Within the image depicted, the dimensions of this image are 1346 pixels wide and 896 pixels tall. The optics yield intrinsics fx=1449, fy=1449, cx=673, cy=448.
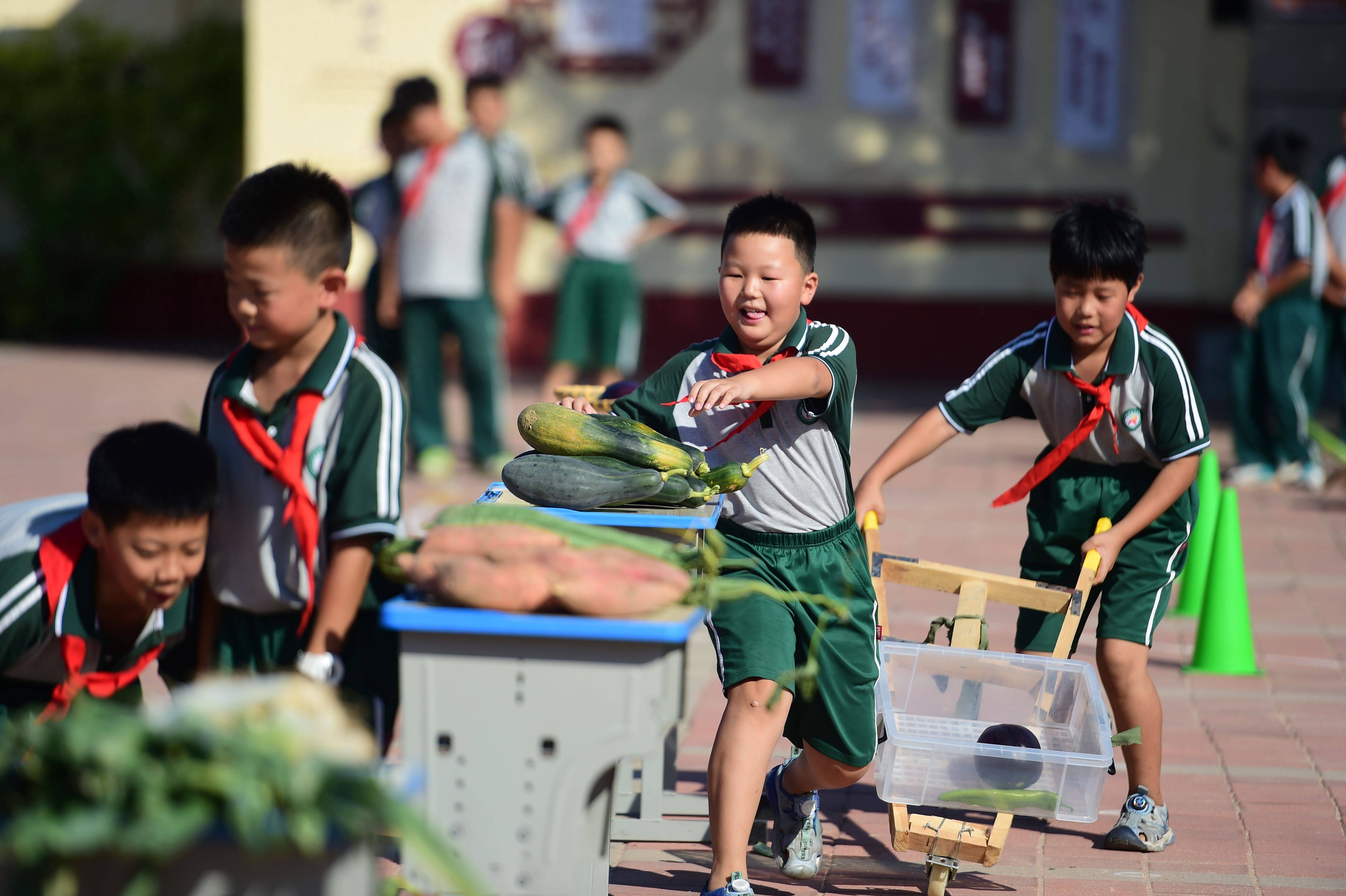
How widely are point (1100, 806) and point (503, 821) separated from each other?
2.51 metres

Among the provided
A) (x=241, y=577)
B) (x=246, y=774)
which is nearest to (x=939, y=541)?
(x=241, y=577)

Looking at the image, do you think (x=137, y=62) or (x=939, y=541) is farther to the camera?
(x=137, y=62)

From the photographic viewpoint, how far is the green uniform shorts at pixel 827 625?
138 inches

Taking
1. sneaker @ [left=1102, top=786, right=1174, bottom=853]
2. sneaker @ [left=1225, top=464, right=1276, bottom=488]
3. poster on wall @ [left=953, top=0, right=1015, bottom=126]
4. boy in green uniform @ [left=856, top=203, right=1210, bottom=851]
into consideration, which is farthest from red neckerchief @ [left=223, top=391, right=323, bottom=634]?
poster on wall @ [left=953, top=0, right=1015, bottom=126]

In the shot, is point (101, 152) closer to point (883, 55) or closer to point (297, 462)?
point (883, 55)

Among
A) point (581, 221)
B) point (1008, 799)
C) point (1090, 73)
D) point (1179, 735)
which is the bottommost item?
point (1179, 735)

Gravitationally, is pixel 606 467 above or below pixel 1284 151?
below

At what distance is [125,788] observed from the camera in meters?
1.99

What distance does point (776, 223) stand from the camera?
3.61 metres

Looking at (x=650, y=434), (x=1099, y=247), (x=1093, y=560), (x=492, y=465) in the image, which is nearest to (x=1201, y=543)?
(x=1093, y=560)

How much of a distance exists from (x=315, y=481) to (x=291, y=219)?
0.55 metres

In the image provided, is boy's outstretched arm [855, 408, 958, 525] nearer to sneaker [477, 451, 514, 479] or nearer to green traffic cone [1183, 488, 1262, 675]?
green traffic cone [1183, 488, 1262, 675]

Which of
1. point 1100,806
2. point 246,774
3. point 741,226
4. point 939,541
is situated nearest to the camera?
point 246,774

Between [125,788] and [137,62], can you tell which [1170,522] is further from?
[137,62]
